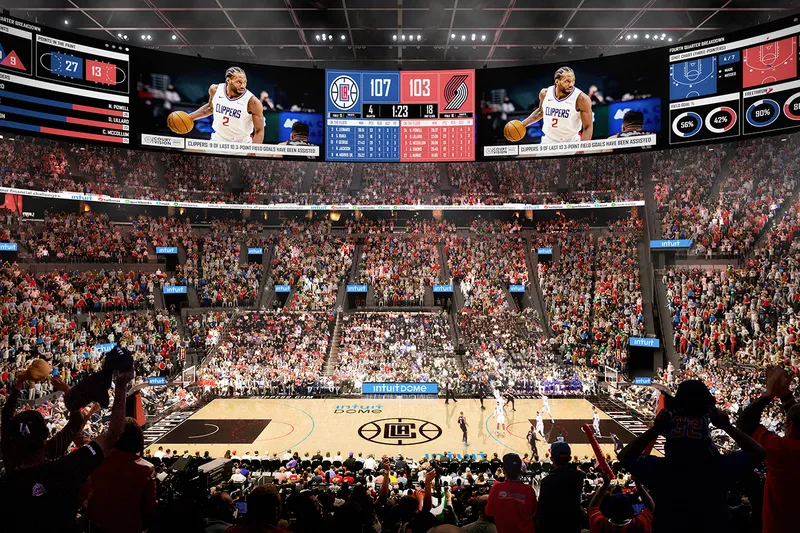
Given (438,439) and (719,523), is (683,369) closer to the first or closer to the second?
(438,439)

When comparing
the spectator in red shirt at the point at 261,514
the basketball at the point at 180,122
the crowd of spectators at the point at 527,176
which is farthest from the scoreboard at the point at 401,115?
the spectator in red shirt at the point at 261,514

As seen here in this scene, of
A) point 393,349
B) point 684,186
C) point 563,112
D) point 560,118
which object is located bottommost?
point 393,349

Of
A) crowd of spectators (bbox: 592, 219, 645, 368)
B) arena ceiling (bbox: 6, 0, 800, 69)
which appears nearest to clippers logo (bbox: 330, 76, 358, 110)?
arena ceiling (bbox: 6, 0, 800, 69)

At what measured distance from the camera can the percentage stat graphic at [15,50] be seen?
20984 mm

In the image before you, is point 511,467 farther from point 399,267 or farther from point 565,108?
point 399,267

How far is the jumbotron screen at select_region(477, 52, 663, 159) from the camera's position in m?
24.7

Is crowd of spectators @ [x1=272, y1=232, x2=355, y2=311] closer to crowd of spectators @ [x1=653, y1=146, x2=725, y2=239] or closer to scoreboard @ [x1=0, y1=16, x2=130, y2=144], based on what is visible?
scoreboard @ [x1=0, y1=16, x2=130, y2=144]

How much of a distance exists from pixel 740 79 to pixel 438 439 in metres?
20.0

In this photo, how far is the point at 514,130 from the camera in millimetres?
25906

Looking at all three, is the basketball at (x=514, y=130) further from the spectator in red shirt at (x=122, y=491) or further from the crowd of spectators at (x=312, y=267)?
the spectator in red shirt at (x=122, y=491)

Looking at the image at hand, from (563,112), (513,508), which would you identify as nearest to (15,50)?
(563,112)

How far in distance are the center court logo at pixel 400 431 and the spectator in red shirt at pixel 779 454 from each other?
51.5ft

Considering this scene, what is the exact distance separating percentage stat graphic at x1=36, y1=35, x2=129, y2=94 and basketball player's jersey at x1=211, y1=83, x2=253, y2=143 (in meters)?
4.13

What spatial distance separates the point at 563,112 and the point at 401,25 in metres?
9.12
